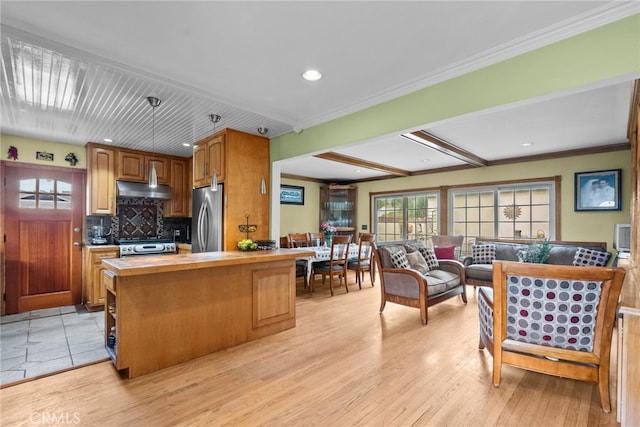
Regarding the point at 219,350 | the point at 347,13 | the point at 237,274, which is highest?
the point at 347,13

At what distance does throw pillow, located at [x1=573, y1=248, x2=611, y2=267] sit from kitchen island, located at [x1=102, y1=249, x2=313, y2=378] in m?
4.15

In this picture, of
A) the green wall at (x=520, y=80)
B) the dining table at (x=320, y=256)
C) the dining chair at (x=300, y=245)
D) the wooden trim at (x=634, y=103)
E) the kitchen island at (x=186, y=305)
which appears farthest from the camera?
the dining chair at (x=300, y=245)

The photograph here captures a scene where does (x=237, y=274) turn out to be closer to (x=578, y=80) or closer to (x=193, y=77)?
(x=193, y=77)

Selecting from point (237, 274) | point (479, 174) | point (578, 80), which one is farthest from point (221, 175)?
point (479, 174)

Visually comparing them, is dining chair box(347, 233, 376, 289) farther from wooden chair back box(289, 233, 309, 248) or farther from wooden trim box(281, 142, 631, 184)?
wooden trim box(281, 142, 631, 184)

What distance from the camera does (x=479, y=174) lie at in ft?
19.7

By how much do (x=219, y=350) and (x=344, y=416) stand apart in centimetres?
144

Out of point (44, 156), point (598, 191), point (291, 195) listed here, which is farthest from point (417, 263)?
point (44, 156)

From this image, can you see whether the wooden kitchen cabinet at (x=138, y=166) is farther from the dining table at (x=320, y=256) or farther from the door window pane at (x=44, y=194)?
the dining table at (x=320, y=256)

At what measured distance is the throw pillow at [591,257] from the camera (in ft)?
14.4

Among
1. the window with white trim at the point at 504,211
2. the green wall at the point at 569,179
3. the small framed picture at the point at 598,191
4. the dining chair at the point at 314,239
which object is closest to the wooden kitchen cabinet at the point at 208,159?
the dining chair at the point at 314,239

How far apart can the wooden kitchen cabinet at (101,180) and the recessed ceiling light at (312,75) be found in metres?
3.63

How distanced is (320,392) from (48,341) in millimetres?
2903

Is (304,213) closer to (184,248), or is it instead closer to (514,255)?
(184,248)
